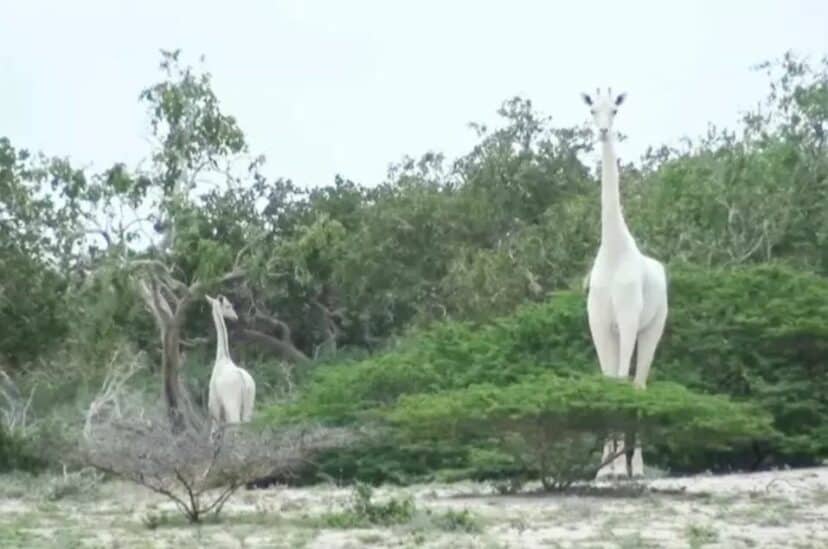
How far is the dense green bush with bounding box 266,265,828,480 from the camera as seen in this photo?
19016 millimetres

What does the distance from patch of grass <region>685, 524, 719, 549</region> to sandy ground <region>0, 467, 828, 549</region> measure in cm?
1

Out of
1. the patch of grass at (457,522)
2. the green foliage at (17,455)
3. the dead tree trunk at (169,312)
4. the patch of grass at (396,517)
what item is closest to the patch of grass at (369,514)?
the patch of grass at (396,517)

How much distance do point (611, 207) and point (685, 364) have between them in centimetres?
384

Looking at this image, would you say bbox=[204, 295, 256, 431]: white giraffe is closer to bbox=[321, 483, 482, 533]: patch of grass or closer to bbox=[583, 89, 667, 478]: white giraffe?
bbox=[583, 89, 667, 478]: white giraffe

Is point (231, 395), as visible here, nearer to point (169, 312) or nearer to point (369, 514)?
point (169, 312)

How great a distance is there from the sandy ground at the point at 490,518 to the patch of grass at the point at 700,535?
11 mm

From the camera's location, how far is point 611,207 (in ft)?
55.1

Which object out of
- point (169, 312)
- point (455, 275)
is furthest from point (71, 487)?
point (455, 275)

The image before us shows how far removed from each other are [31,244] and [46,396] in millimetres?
6403

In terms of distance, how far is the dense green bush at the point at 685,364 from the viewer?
19.0 meters

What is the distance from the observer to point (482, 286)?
32406 mm

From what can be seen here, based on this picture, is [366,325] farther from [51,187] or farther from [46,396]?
[51,187]

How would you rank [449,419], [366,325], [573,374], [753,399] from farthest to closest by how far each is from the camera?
1. [366,325]
2. [753,399]
3. [573,374]
4. [449,419]

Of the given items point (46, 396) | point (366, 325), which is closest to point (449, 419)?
point (46, 396)
